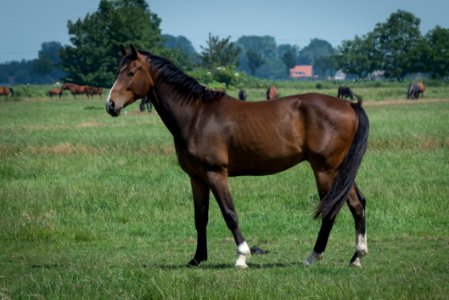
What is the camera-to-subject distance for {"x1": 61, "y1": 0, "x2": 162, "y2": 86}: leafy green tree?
90.1 metres

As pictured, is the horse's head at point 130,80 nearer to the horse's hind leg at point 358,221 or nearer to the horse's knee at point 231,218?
the horse's knee at point 231,218

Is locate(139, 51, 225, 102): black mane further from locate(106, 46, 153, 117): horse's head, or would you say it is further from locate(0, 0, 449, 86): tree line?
locate(0, 0, 449, 86): tree line

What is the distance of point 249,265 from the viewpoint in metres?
9.62

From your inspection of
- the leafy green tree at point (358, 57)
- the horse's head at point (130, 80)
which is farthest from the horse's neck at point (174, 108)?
the leafy green tree at point (358, 57)

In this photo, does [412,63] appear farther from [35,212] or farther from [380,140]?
[35,212]

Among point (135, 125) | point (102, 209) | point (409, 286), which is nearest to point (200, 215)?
point (409, 286)

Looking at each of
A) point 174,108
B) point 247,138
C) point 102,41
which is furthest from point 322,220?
point 102,41

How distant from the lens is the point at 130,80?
991cm

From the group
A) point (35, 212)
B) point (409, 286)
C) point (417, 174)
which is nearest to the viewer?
point (409, 286)

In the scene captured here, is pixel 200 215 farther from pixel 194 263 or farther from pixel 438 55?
pixel 438 55

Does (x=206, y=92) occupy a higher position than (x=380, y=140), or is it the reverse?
(x=206, y=92)

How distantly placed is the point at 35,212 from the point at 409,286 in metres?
8.01

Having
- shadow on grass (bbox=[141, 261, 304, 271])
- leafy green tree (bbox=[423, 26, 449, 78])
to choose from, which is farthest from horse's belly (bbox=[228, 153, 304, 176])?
leafy green tree (bbox=[423, 26, 449, 78])

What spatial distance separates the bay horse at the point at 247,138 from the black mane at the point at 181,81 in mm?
12
